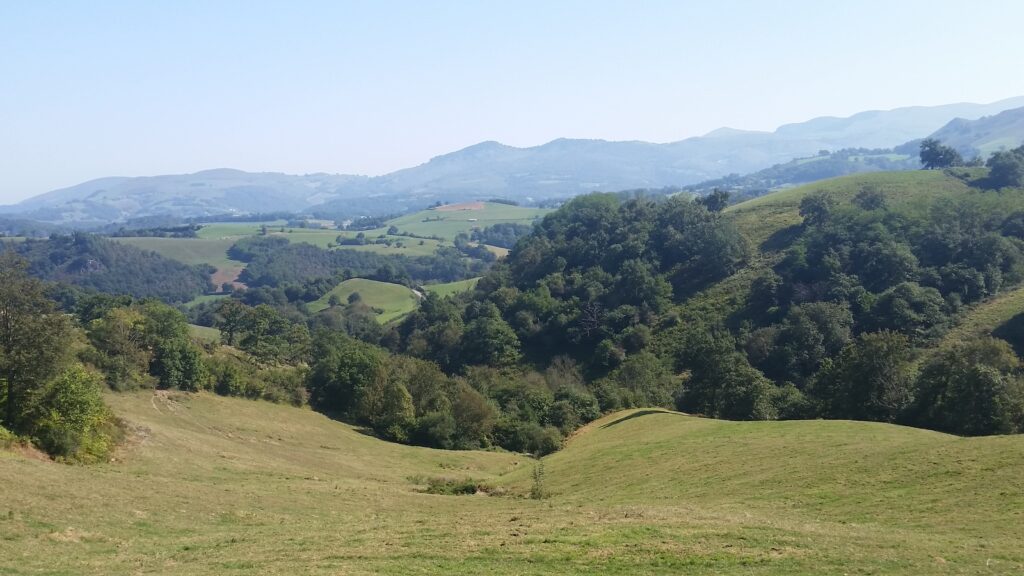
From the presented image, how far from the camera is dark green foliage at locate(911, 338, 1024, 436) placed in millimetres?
49531

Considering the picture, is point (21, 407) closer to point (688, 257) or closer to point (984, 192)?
point (688, 257)

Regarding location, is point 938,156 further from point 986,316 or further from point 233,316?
point 233,316

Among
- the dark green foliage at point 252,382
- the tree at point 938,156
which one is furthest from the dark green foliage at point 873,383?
the tree at point 938,156

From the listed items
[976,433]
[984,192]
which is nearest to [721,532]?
[976,433]

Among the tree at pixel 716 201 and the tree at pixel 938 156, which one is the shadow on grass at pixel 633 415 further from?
the tree at pixel 938 156

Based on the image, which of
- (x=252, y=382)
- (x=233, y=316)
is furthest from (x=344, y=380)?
(x=233, y=316)

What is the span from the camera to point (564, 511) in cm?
3209

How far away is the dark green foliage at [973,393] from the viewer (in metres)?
49.5

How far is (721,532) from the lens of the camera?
85.6 feet

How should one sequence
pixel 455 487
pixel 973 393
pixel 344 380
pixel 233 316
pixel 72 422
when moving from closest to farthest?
pixel 72 422 → pixel 455 487 → pixel 973 393 → pixel 344 380 → pixel 233 316

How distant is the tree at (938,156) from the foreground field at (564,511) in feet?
528

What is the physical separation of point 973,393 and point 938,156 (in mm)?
154357

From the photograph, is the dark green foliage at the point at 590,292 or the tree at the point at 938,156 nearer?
the dark green foliage at the point at 590,292

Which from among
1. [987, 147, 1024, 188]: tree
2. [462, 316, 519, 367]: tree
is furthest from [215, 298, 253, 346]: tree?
[987, 147, 1024, 188]: tree
